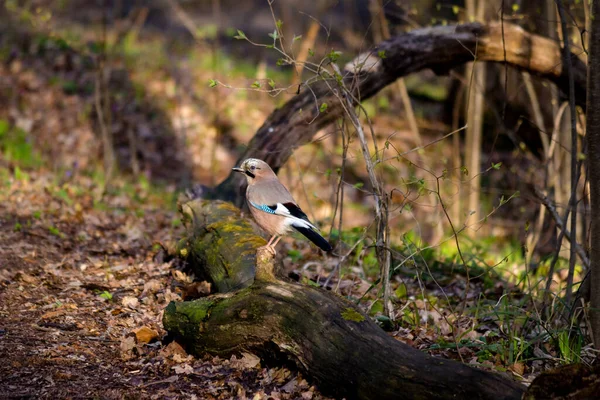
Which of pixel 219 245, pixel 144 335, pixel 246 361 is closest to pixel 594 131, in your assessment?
pixel 246 361

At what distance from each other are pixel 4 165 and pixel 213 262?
563cm

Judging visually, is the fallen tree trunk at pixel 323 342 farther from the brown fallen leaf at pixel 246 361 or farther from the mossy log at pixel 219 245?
the mossy log at pixel 219 245

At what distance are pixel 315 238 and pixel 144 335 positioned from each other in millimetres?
1478

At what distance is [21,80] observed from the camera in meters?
12.1

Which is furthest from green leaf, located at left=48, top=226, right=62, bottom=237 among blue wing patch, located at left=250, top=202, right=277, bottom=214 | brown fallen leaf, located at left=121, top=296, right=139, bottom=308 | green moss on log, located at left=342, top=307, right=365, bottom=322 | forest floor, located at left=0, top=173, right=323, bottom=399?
green moss on log, located at left=342, top=307, right=365, bottom=322

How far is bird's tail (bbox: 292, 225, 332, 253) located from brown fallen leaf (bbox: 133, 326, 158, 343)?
132 centimetres

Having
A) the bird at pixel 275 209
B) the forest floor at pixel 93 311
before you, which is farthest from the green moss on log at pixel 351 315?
the bird at pixel 275 209

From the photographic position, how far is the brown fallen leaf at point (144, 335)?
4.61 meters

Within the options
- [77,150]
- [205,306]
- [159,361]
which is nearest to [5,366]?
[159,361]

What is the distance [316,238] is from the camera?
4.36 meters

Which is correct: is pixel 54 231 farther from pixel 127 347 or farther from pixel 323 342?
pixel 323 342

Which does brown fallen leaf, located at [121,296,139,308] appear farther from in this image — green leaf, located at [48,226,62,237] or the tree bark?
the tree bark

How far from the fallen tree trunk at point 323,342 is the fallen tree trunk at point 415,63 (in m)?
2.74

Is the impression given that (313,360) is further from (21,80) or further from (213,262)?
(21,80)
